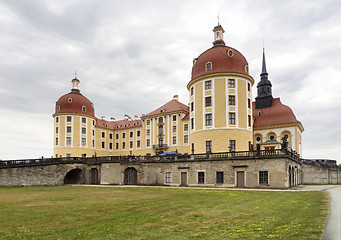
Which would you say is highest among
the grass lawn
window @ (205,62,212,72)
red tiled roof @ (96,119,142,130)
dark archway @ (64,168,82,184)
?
window @ (205,62,212,72)

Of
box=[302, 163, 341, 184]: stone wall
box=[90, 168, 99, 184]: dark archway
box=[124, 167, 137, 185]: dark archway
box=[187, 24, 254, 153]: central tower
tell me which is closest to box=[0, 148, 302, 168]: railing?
box=[90, 168, 99, 184]: dark archway

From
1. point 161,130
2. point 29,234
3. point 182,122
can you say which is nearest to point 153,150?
point 161,130

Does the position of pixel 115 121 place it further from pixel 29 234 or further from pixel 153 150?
pixel 29 234

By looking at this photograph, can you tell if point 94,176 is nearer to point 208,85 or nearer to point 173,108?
point 208,85

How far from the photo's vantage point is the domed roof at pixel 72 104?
223ft

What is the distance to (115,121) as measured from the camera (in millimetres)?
86688

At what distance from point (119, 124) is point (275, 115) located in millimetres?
45615

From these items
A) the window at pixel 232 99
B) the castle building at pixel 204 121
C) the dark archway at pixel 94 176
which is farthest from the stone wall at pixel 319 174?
the dark archway at pixel 94 176

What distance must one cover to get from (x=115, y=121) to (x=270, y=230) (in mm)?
79266

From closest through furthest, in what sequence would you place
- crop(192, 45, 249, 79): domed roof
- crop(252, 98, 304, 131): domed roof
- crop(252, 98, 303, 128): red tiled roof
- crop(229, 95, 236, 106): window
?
crop(229, 95, 236, 106): window → crop(192, 45, 249, 79): domed roof → crop(252, 98, 304, 131): domed roof → crop(252, 98, 303, 128): red tiled roof

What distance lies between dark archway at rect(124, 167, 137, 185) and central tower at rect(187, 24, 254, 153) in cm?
996

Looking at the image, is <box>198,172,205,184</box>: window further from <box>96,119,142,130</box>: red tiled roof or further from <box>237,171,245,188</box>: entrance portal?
<box>96,119,142,130</box>: red tiled roof

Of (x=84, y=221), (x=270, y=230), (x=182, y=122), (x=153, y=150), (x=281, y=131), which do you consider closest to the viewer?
(x=270, y=230)

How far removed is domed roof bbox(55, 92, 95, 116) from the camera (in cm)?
6807
